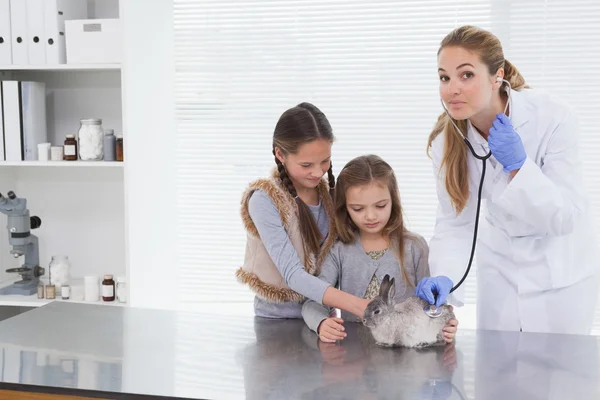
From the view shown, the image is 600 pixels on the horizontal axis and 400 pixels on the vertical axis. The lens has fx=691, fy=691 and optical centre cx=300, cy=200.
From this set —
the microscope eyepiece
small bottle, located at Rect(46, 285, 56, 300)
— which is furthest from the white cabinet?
small bottle, located at Rect(46, 285, 56, 300)

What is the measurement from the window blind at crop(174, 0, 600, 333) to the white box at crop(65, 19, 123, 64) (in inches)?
25.1

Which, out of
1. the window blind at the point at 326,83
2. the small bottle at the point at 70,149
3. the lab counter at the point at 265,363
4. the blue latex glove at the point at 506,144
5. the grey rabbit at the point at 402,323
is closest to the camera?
the lab counter at the point at 265,363

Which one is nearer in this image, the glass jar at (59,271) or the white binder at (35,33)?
the white binder at (35,33)

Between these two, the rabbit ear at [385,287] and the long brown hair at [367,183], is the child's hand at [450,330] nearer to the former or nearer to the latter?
the rabbit ear at [385,287]

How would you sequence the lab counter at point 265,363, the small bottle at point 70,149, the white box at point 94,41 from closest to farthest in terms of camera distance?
the lab counter at point 265,363 < the white box at point 94,41 < the small bottle at point 70,149

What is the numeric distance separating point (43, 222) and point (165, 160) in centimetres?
70

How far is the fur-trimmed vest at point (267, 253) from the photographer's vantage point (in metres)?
1.76

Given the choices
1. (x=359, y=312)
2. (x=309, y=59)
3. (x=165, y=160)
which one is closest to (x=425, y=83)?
(x=309, y=59)

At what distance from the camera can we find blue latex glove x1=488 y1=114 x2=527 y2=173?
5.16 ft

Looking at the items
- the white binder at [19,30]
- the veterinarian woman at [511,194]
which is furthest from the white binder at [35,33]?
the veterinarian woman at [511,194]

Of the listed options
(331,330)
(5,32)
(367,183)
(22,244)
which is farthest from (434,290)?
(5,32)

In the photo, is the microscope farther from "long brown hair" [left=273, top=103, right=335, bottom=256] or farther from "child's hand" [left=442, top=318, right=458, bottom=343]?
"child's hand" [left=442, top=318, right=458, bottom=343]

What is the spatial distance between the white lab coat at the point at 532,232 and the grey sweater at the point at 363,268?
0.19 feet

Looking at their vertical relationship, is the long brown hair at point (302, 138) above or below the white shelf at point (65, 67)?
below
